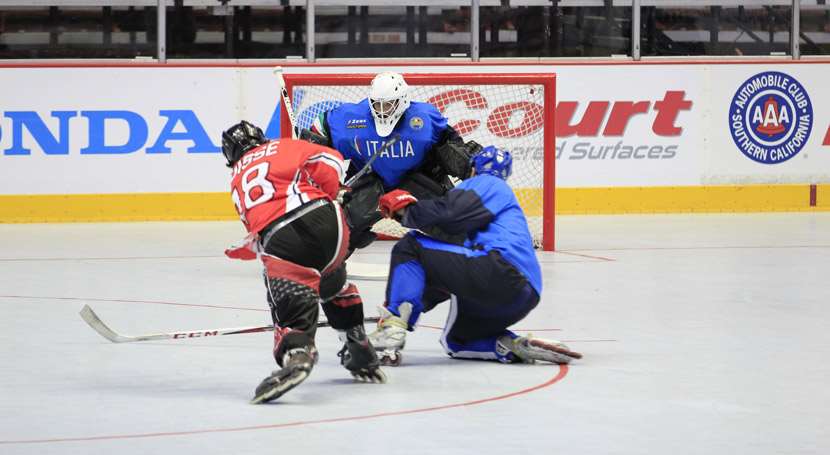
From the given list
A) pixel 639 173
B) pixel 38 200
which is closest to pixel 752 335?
pixel 639 173

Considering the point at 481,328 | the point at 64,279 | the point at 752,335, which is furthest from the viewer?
the point at 64,279

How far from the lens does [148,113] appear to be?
12.1m

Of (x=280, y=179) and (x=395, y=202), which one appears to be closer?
(x=280, y=179)

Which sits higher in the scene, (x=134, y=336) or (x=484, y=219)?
(x=484, y=219)

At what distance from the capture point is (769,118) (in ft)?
42.0

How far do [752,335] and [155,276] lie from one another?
3837mm

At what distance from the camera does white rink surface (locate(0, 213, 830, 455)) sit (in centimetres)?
412

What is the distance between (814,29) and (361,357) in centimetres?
946

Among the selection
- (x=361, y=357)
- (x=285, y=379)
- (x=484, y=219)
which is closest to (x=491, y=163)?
(x=484, y=219)

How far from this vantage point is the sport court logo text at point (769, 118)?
12742 millimetres

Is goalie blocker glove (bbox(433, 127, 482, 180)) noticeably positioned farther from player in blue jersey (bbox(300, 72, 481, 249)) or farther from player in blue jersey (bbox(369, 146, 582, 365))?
player in blue jersey (bbox(369, 146, 582, 365))

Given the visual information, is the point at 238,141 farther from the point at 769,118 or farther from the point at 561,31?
the point at 769,118

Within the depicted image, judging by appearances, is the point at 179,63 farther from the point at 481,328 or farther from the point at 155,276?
the point at 481,328

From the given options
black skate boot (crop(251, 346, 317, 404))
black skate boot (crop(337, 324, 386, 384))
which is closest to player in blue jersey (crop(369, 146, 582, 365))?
black skate boot (crop(337, 324, 386, 384))
